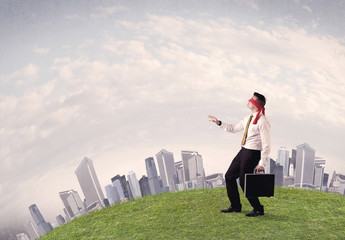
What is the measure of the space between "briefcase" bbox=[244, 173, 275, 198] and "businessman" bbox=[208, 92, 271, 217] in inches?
7.0

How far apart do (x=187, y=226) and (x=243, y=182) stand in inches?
62.0

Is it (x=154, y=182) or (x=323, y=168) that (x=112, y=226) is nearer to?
(x=154, y=182)

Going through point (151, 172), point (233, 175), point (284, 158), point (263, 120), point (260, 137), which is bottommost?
point (284, 158)

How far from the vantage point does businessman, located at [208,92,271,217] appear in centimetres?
725

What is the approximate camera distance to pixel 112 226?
8867 mm

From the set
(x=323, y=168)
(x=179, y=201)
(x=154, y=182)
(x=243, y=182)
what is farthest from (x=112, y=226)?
(x=323, y=168)

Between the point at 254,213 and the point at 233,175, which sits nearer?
the point at 233,175

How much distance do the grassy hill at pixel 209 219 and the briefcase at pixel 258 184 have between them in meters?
0.72

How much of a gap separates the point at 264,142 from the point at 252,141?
0.26 metres

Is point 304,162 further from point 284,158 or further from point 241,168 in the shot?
point 241,168

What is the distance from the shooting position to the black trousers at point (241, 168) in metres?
7.42

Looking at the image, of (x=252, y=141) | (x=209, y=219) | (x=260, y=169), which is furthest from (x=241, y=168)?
(x=209, y=219)

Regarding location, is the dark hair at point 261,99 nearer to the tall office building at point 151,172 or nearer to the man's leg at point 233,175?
the man's leg at point 233,175

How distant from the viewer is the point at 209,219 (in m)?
8.26
